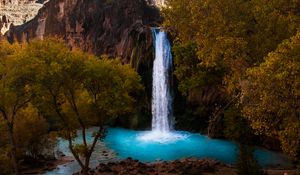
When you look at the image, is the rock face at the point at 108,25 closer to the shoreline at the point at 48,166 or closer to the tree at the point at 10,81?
the shoreline at the point at 48,166

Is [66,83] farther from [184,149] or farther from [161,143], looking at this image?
[161,143]

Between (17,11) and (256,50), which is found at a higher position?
(17,11)

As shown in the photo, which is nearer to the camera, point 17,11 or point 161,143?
point 161,143

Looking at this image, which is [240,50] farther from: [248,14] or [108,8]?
[108,8]

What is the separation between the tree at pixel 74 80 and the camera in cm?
2458

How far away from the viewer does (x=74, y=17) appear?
280 feet

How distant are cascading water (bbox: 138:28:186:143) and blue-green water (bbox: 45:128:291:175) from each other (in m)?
2.80

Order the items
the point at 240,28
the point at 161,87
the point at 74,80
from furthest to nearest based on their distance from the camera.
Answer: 1. the point at 161,87
2. the point at 74,80
3. the point at 240,28

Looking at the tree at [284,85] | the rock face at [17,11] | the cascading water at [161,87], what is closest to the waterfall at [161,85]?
the cascading water at [161,87]

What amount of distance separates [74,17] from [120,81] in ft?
204

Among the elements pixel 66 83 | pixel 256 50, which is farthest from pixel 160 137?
pixel 256 50

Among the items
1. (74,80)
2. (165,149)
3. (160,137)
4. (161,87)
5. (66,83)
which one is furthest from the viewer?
(161,87)

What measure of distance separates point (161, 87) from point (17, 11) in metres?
102

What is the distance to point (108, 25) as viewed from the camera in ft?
256
